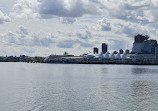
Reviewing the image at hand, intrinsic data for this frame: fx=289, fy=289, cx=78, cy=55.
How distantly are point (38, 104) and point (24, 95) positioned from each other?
8533 millimetres

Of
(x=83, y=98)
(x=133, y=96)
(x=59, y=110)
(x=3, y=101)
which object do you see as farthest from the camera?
(x=133, y=96)

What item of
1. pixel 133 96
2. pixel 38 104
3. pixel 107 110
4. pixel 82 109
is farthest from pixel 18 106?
pixel 133 96

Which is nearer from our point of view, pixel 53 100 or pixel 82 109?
pixel 82 109

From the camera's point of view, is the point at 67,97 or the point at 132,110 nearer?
the point at 132,110

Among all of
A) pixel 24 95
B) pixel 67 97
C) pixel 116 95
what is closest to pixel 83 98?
pixel 67 97

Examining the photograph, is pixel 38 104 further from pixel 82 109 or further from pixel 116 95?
pixel 116 95

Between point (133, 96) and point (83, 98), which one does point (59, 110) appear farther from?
point (133, 96)

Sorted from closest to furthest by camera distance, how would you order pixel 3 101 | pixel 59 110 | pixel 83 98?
pixel 59 110 < pixel 3 101 < pixel 83 98

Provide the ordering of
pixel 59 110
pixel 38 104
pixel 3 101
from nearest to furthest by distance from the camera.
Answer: pixel 59 110 → pixel 38 104 → pixel 3 101

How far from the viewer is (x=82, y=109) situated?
3628 cm

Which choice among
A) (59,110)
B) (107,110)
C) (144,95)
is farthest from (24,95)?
(144,95)

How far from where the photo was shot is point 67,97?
1770 inches

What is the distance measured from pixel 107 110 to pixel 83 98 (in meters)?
8.57

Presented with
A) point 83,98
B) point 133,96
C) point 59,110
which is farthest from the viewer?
point 133,96
